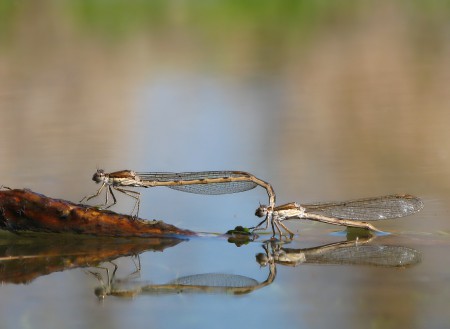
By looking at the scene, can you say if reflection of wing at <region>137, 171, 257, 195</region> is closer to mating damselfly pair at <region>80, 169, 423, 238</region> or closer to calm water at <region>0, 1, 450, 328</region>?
mating damselfly pair at <region>80, 169, 423, 238</region>

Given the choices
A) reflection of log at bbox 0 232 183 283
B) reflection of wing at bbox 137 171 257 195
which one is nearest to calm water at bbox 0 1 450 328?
reflection of log at bbox 0 232 183 283

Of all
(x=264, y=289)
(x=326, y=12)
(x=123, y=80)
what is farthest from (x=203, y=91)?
(x=326, y=12)

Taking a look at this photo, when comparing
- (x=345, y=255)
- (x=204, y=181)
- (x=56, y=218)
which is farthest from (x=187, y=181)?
(x=345, y=255)

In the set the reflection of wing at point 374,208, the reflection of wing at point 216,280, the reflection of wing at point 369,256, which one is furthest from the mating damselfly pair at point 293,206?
the reflection of wing at point 216,280

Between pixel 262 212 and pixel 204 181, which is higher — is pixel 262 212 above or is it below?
below

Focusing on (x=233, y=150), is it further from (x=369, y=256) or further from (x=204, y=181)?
(x=369, y=256)
